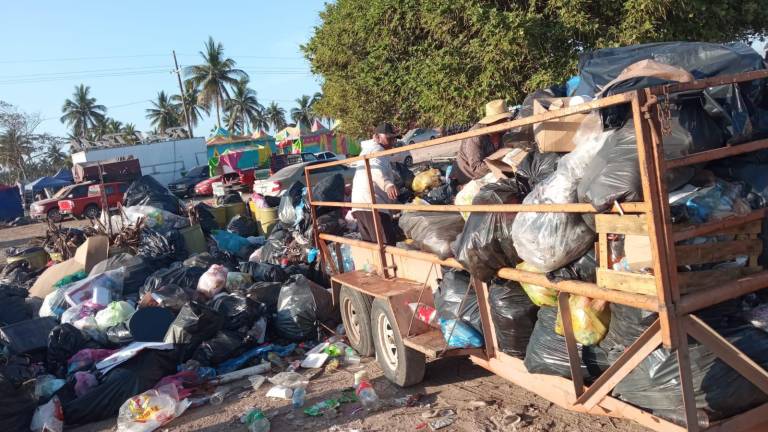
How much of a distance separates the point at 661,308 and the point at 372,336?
9.64ft

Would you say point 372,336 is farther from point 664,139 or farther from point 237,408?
point 664,139

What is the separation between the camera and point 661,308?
7.46 ft

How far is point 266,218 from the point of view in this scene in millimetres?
10273

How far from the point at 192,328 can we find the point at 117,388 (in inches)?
32.2

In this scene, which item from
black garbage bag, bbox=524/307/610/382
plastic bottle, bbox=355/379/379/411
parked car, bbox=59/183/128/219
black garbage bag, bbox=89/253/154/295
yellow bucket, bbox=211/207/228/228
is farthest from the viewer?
parked car, bbox=59/183/128/219

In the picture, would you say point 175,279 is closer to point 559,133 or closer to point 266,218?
point 266,218

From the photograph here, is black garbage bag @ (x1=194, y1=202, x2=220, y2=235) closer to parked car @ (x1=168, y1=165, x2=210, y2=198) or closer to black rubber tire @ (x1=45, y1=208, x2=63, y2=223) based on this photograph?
black rubber tire @ (x1=45, y1=208, x2=63, y2=223)

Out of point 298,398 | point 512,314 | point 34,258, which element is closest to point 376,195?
point 298,398

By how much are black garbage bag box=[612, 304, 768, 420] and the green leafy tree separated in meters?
7.40

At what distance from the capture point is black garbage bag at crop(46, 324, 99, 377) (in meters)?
5.53

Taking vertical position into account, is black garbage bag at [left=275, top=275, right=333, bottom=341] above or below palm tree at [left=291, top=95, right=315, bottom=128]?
below

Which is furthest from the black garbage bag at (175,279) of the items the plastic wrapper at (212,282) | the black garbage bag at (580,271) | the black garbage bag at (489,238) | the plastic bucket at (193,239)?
the black garbage bag at (580,271)

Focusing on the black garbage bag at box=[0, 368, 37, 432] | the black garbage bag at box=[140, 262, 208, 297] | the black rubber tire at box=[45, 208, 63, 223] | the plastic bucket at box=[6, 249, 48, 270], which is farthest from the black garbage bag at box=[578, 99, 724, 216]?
the black rubber tire at box=[45, 208, 63, 223]

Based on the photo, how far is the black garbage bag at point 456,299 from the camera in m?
3.70
